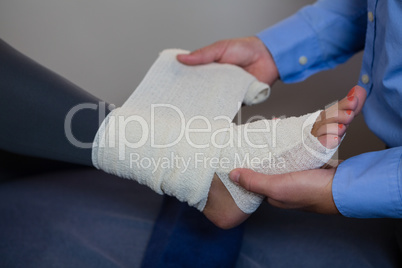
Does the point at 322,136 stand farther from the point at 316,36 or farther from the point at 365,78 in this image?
the point at 316,36

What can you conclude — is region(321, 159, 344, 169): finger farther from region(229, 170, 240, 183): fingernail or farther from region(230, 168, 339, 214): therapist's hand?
region(229, 170, 240, 183): fingernail

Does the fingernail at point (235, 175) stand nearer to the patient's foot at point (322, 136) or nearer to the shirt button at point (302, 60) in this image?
the patient's foot at point (322, 136)

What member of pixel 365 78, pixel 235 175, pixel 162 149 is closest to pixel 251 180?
pixel 235 175

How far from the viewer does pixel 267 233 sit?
74 centimetres

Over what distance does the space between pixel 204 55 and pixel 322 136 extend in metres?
0.34

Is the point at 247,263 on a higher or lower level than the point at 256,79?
lower

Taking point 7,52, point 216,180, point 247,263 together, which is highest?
point 7,52

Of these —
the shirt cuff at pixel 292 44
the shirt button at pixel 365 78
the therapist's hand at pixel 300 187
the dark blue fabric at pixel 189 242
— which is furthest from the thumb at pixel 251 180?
the shirt cuff at pixel 292 44

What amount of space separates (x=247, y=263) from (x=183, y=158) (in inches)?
7.7

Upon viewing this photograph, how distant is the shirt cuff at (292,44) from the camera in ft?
3.19

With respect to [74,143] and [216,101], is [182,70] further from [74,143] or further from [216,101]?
[74,143]

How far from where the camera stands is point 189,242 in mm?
727

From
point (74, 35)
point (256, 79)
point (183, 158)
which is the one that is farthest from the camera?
point (74, 35)

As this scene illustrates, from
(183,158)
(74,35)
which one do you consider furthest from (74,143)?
(74,35)
